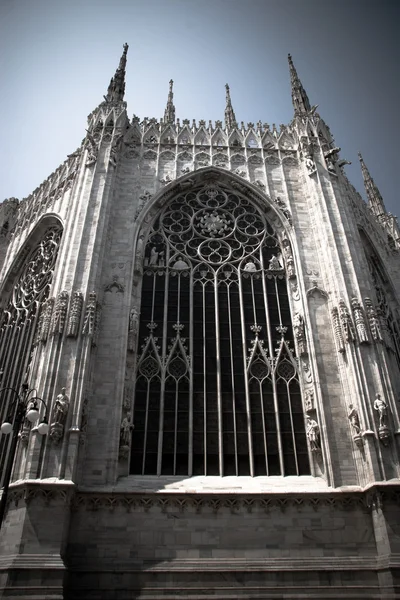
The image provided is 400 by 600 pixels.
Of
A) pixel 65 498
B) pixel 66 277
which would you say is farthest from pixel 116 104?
pixel 65 498

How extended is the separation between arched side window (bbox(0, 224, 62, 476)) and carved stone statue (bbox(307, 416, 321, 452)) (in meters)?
11.6

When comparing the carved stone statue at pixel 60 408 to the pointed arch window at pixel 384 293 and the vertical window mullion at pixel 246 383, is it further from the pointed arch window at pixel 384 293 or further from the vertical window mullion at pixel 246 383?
the pointed arch window at pixel 384 293

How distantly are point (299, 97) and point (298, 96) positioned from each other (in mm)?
145

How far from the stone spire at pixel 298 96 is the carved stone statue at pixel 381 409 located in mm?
18331

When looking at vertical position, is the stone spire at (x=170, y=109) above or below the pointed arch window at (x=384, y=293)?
above

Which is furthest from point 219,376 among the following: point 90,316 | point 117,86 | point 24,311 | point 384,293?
point 117,86

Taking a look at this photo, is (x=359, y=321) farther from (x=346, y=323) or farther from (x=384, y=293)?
(x=384, y=293)

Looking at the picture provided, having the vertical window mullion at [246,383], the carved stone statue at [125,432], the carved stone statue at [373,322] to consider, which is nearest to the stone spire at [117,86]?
the vertical window mullion at [246,383]

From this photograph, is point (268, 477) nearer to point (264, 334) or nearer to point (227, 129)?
point (264, 334)

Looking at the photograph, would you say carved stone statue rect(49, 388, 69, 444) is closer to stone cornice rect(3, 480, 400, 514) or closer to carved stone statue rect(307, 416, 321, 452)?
stone cornice rect(3, 480, 400, 514)

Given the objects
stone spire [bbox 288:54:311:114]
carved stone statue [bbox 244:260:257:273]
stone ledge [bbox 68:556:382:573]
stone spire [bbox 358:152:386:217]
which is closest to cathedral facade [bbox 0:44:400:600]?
stone ledge [bbox 68:556:382:573]

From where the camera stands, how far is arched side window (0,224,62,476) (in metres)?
20.1

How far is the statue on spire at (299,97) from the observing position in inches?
1078

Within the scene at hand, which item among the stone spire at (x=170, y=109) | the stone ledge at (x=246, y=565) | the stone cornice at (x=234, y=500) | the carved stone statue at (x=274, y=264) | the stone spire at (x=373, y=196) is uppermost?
the stone spire at (x=170, y=109)
